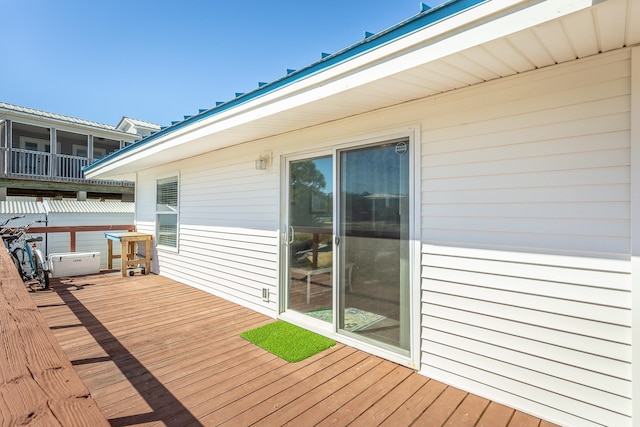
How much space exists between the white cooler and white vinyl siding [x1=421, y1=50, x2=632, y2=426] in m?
6.39

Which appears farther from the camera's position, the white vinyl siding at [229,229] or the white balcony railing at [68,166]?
the white balcony railing at [68,166]

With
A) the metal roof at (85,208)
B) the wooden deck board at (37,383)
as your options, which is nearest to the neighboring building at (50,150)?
the metal roof at (85,208)

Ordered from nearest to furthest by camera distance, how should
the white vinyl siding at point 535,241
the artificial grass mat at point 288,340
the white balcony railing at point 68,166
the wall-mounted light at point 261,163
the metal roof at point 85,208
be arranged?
the white vinyl siding at point 535,241 < the artificial grass mat at point 288,340 < the wall-mounted light at point 261,163 < the metal roof at point 85,208 < the white balcony railing at point 68,166

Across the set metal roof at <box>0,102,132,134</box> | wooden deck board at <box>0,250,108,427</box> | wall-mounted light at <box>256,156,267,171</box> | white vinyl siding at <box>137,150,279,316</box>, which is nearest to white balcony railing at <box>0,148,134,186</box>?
metal roof at <box>0,102,132,134</box>

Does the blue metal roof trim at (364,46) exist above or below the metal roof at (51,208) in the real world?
above

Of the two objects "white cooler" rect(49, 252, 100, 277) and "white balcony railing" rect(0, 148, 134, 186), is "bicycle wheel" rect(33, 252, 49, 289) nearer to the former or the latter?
"white cooler" rect(49, 252, 100, 277)

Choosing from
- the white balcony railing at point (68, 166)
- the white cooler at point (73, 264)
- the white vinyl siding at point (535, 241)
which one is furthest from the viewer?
the white balcony railing at point (68, 166)

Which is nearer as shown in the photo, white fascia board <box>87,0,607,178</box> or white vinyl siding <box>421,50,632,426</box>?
white fascia board <box>87,0,607,178</box>

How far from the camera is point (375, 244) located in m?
2.82

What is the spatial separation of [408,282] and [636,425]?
1456 mm

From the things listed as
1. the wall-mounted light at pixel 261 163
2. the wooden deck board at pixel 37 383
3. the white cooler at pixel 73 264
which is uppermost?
the wall-mounted light at pixel 261 163

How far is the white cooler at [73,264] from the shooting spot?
5680mm

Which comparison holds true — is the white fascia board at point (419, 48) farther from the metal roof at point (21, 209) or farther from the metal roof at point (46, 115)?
the metal roof at point (46, 115)

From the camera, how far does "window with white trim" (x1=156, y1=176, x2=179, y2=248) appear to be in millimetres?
5746
